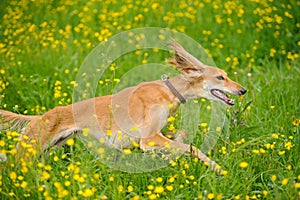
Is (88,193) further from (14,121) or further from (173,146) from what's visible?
(14,121)

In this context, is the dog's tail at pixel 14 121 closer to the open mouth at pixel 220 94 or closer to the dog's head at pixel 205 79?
the dog's head at pixel 205 79

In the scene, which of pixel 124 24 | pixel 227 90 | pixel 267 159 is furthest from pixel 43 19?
pixel 267 159

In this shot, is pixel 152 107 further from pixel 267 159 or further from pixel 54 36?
pixel 54 36

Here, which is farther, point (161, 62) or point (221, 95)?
point (161, 62)

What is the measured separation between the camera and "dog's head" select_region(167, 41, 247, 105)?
17.8ft

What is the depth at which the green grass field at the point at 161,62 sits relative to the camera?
4469mm

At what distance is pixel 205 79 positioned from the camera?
216 inches

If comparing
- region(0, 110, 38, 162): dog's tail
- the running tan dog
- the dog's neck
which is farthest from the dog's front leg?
region(0, 110, 38, 162): dog's tail

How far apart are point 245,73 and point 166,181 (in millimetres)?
3511

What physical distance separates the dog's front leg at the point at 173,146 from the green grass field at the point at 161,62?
0.08 meters

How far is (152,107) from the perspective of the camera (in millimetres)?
5375

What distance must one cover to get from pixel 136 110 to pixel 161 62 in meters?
2.83

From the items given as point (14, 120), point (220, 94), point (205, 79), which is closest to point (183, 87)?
point (205, 79)

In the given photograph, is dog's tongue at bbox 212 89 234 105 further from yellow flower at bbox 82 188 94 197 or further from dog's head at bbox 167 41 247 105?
yellow flower at bbox 82 188 94 197
